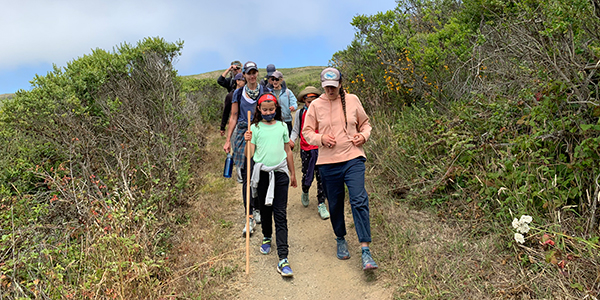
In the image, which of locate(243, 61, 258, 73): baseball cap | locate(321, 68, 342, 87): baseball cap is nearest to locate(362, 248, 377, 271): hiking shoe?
locate(321, 68, 342, 87): baseball cap

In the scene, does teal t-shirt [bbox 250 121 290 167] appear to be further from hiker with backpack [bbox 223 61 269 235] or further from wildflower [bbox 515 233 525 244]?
wildflower [bbox 515 233 525 244]

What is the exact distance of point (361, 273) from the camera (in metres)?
3.98

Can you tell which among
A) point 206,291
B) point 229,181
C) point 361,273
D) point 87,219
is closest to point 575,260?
point 361,273

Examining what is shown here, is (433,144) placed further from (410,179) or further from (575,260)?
(575,260)

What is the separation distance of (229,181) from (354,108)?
13.8ft

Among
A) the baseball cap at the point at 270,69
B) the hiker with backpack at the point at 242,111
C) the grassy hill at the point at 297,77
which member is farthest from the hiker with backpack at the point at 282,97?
the grassy hill at the point at 297,77

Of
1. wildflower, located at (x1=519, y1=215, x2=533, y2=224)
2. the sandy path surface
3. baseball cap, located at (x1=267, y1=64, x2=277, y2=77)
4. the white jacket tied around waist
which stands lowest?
the sandy path surface

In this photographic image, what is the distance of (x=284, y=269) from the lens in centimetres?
405

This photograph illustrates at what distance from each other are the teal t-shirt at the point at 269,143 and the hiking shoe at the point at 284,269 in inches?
42.9

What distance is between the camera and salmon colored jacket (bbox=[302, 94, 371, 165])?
12.7 feet

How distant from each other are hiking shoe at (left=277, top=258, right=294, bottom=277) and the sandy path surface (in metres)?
0.08

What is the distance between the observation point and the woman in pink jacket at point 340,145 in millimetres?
3787

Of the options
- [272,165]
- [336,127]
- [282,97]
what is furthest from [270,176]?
[282,97]

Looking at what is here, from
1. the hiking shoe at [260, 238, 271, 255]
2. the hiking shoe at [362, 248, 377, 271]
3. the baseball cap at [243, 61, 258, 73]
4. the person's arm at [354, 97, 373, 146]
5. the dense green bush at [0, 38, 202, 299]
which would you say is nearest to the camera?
the dense green bush at [0, 38, 202, 299]
